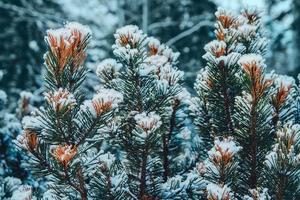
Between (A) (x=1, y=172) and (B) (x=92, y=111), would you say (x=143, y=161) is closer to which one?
(B) (x=92, y=111)

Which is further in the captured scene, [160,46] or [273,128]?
[160,46]

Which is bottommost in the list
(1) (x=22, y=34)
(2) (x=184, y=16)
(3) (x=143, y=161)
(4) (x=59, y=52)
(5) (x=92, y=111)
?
(3) (x=143, y=161)

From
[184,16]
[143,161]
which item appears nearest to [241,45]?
[143,161]

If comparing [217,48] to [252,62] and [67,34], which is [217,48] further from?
[67,34]

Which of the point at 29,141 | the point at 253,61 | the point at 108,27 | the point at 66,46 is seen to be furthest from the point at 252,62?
the point at 108,27

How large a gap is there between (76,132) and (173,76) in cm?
47

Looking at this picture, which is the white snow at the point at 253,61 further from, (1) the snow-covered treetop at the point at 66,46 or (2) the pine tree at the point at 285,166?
(1) the snow-covered treetop at the point at 66,46

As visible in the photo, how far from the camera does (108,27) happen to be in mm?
11180

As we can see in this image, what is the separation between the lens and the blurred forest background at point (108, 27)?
8633 mm

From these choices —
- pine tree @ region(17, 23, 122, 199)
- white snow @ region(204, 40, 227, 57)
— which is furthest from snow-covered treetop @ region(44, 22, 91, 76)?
white snow @ region(204, 40, 227, 57)

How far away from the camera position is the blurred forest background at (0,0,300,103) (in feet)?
28.3

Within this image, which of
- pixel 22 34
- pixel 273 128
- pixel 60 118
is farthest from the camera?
pixel 22 34

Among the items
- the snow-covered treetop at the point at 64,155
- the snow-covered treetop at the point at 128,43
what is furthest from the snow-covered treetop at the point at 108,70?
the snow-covered treetop at the point at 64,155

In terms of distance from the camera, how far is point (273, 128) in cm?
186
